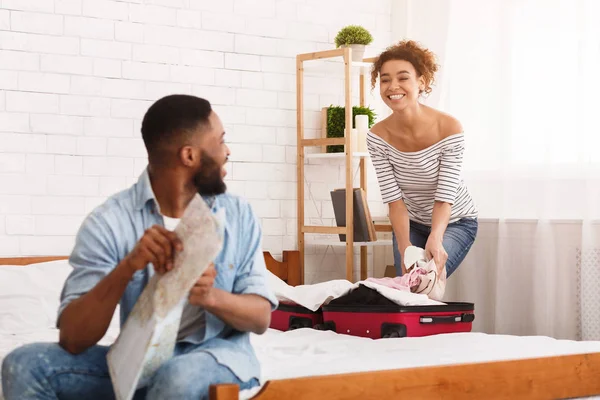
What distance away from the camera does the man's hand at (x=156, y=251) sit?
57.1 inches

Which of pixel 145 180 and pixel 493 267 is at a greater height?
pixel 145 180

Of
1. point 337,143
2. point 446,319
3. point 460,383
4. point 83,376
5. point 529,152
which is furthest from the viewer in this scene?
point 337,143

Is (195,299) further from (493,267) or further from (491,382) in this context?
(493,267)

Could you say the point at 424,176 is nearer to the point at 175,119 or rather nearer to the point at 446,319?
the point at 446,319

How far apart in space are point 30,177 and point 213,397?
96.2 inches

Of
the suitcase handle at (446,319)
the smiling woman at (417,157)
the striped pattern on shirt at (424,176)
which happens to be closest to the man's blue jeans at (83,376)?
the suitcase handle at (446,319)

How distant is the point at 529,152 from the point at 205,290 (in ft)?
8.38

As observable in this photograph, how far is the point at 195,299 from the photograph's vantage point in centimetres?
149

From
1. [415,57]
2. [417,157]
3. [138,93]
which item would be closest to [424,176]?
[417,157]

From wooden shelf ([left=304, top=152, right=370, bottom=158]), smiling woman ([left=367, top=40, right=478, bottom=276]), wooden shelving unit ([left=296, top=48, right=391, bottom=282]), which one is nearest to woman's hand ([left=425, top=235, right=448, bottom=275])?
smiling woman ([left=367, top=40, right=478, bottom=276])

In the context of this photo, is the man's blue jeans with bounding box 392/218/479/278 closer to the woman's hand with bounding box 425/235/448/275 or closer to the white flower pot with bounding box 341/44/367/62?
the woman's hand with bounding box 425/235/448/275

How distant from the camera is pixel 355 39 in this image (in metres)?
4.32

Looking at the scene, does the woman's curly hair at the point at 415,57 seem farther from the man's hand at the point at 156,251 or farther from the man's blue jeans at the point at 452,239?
the man's hand at the point at 156,251

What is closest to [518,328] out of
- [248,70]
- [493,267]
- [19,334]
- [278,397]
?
[493,267]
